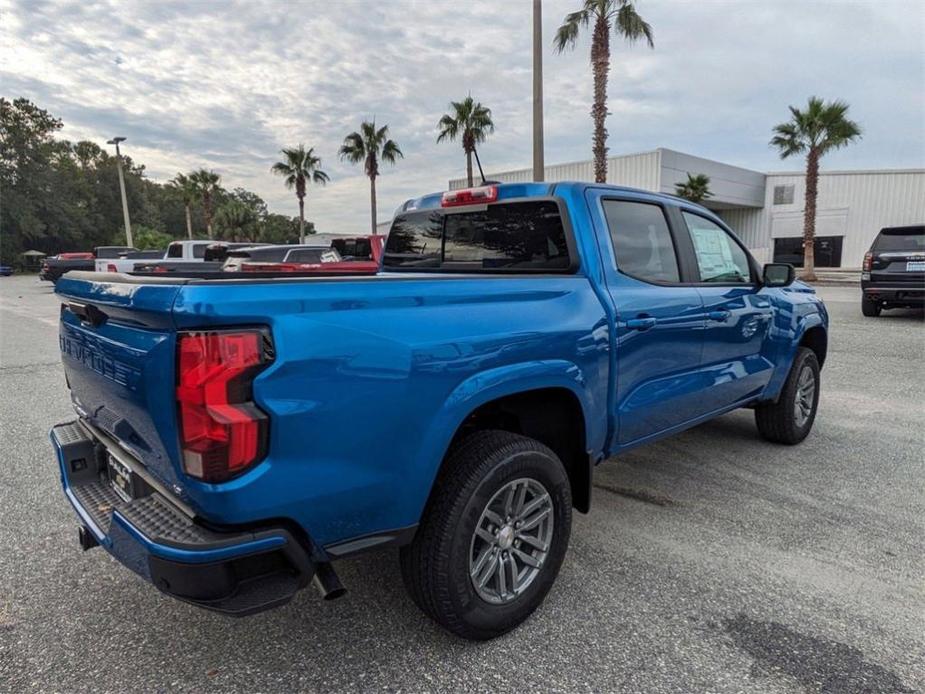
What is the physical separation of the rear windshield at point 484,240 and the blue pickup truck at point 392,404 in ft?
0.06

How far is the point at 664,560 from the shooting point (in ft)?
9.87

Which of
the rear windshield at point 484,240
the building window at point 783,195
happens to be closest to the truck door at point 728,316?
the rear windshield at point 484,240

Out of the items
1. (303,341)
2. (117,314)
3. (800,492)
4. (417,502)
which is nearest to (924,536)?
(800,492)

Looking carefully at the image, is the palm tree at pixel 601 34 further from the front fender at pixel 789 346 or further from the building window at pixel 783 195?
the building window at pixel 783 195

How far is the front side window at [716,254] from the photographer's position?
12.2ft

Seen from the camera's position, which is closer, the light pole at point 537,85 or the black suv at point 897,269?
the black suv at point 897,269

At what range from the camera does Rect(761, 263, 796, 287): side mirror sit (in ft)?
13.7

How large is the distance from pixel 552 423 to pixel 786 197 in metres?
39.6

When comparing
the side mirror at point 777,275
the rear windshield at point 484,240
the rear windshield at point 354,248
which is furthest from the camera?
the rear windshield at point 354,248

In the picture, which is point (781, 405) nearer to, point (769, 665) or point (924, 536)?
point (924, 536)

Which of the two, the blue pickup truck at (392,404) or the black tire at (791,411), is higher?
the blue pickup truck at (392,404)

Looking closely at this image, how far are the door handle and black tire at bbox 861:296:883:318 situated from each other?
12.0 meters

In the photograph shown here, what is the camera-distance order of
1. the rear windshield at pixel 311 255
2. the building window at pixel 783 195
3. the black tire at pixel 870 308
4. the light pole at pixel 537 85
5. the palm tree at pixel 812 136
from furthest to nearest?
the building window at pixel 783 195, the palm tree at pixel 812 136, the rear windshield at pixel 311 255, the black tire at pixel 870 308, the light pole at pixel 537 85

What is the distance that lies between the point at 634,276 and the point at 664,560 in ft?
4.82
